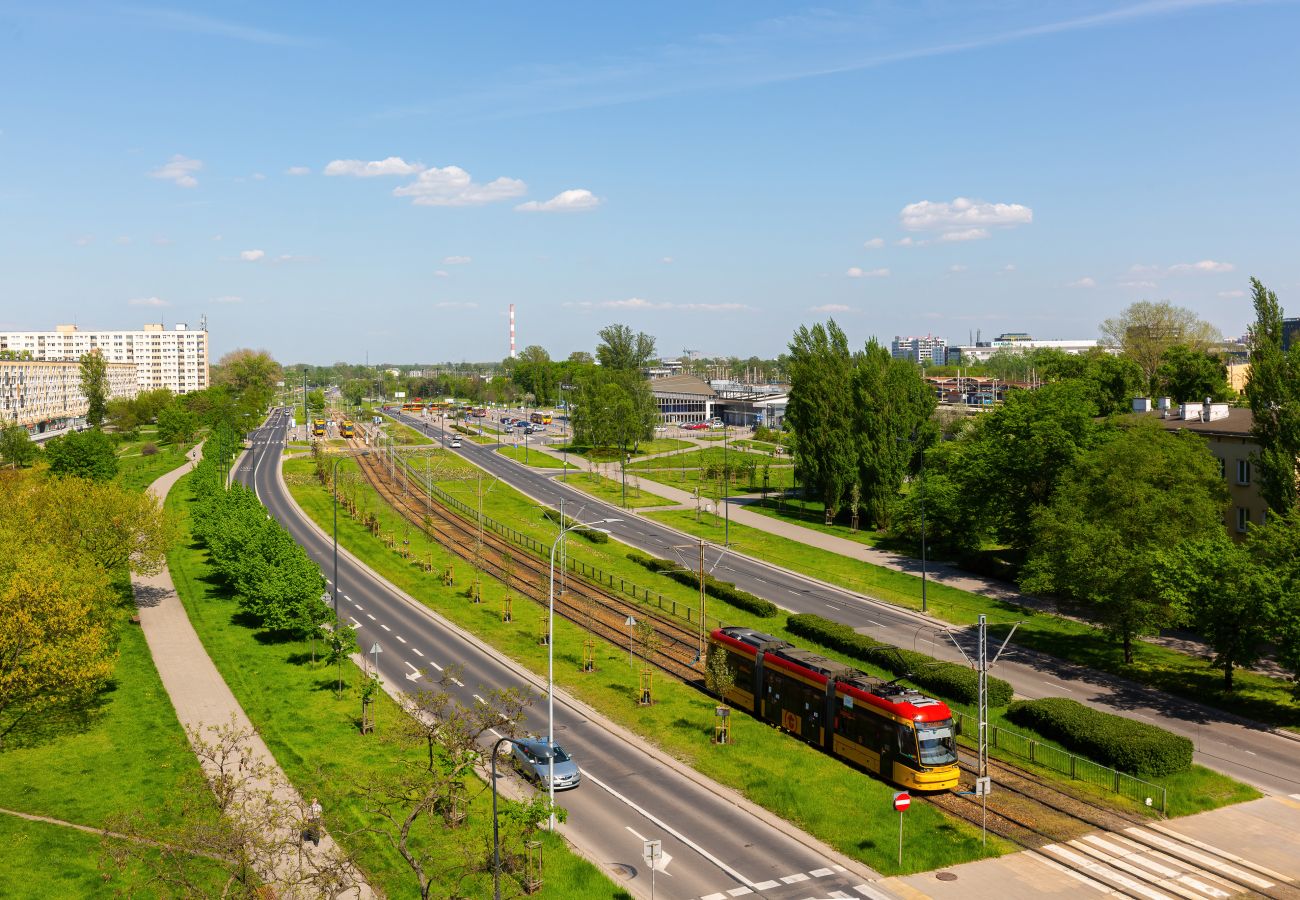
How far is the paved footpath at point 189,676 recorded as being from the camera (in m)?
35.6

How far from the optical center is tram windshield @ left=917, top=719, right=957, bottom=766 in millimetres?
35031

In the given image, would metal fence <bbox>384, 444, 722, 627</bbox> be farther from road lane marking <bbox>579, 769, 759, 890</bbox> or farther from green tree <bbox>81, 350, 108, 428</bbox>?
green tree <bbox>81, 350, 108, 428</bbox>

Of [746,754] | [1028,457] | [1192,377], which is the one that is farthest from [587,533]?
[1192,377]

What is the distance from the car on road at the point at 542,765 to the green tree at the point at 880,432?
Answer: 57.9 metres

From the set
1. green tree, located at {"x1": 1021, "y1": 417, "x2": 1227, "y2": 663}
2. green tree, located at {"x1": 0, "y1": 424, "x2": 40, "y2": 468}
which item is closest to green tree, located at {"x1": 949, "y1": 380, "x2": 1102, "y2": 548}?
green tree, located at {"x1": 1021, "y1": 417, "x2": 1227, "y2": 663}

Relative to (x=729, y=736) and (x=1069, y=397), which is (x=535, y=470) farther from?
(x=729, y=736)

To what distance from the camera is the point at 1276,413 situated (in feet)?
191

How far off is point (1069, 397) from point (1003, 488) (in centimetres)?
852

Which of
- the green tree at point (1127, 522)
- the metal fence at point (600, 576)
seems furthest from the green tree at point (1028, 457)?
the metal fence at point (600, 576)

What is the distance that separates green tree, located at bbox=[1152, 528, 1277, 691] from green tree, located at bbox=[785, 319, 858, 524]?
145 feet

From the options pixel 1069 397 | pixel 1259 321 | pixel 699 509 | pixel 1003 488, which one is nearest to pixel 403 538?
pixel 699 509

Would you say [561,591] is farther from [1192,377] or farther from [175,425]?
[175,425]

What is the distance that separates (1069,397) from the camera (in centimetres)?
7412

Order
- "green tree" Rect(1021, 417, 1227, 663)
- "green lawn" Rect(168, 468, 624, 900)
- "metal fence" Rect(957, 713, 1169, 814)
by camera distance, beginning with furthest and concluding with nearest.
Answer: "green tree" Rect(1021, 417, 1227, 663), "metal fence" Rect(957, 713, 1169, 814), "green lawn" Rect(168, 468, 624, 900)
